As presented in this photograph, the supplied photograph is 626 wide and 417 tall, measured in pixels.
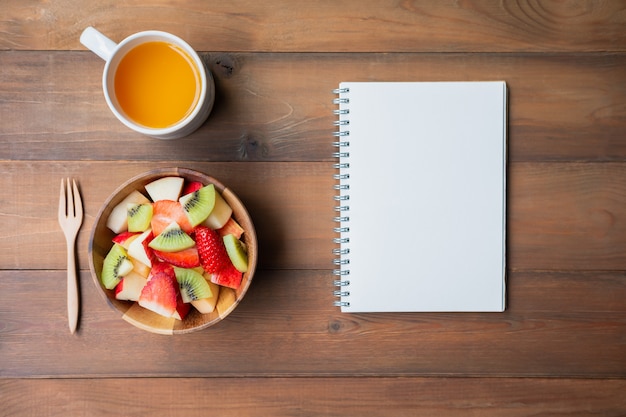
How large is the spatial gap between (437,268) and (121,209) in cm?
44

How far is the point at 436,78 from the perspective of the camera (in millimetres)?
832

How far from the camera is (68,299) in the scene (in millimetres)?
835

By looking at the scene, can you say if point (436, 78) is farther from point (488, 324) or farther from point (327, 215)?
point (488, 324)

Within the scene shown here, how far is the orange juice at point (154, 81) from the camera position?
2.47ft

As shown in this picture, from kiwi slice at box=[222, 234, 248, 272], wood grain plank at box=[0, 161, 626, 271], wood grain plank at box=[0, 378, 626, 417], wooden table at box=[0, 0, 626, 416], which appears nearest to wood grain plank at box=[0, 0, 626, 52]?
wooden table at box=[0, 0, 626, 416]

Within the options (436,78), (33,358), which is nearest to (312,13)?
(436,78)

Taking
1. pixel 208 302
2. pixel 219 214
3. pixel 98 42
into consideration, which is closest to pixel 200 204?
pixel 219 214

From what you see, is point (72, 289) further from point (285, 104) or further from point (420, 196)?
point (420, 196)

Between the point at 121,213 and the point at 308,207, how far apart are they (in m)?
0.25

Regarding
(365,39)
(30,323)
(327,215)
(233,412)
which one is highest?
(365,39)

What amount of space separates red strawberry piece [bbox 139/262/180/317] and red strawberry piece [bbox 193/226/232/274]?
0.05m

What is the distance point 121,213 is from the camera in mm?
769

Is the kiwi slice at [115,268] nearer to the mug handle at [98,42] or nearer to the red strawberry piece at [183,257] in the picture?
the red strawberry piece at [183,257]

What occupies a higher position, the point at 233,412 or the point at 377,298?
the point at 377,298
